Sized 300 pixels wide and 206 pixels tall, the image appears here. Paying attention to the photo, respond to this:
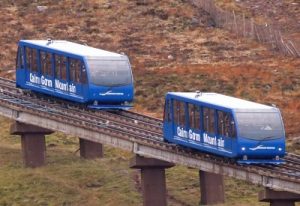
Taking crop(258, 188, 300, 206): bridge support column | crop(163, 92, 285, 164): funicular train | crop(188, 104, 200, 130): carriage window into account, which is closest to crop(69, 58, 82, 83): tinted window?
crop(163, 92, 285, 164): funicular train

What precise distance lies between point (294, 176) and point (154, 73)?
3580 cm

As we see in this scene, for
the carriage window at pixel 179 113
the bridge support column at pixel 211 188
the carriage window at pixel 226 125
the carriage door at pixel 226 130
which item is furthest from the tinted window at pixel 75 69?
the carriage window at pixel 226 125

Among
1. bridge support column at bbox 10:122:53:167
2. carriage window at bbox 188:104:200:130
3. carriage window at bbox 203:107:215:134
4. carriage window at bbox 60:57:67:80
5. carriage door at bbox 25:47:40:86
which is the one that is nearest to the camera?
carriage window at bbox 203:107:215:134

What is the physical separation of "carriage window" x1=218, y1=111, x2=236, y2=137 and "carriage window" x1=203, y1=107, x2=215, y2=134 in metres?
0.57

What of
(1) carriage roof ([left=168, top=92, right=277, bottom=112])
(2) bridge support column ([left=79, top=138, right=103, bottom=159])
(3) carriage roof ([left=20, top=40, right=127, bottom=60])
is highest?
(3) carriage roof ([left=20, top=40, right=127, bottom=60])

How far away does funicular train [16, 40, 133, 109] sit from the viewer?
79000 millimetres

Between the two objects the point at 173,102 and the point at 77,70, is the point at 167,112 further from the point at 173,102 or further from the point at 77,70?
the point at 77,70

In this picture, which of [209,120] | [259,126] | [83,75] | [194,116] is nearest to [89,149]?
[83,75]

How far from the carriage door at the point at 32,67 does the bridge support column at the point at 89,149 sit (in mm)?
4046

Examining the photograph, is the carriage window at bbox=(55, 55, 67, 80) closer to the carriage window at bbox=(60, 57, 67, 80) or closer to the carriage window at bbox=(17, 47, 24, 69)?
the carriage window at bbox=(60, 57, 67, 80)

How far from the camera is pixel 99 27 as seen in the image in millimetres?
114750

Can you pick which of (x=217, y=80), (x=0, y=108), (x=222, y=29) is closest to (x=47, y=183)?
(x=0, y=108)

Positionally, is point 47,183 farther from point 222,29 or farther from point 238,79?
point 222,29

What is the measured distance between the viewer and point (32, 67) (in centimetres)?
8288
